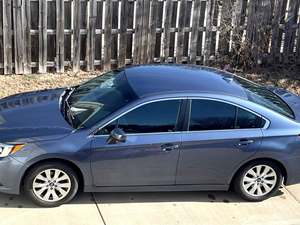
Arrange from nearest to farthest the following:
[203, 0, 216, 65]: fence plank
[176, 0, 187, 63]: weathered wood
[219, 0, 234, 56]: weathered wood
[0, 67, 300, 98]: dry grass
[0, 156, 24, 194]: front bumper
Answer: [0, 156, 24, 194]: front bumper → [0, 67, 300, 98]: dry grass → [176, 0, 187, 63]: weathered wood → [203, 0, 216, 65]: fence plank → [219, 0, 234, 56]: weathered wood

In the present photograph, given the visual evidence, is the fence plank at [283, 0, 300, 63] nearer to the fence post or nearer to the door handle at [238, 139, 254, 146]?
the fence post

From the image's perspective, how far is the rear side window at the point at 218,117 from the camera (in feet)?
22.4

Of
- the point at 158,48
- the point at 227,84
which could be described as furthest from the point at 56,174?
the point at 158,48

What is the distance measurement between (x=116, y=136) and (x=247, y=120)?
164cm

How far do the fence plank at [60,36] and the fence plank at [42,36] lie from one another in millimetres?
217

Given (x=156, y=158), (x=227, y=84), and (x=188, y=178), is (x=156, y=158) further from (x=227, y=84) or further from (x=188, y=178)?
(x=227, y=84)

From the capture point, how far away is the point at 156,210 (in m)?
6.86

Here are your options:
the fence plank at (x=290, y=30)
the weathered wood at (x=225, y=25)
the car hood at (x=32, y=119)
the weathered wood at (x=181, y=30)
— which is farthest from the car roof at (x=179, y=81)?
the fence plank at (x=290, y=30)

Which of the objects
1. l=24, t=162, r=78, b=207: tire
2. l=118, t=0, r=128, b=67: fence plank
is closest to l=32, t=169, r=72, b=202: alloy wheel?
l=24, t=162, r=78, b=207: tire

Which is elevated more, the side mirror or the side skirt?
the side mirror

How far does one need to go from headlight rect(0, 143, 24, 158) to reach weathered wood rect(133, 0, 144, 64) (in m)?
→ 4.88

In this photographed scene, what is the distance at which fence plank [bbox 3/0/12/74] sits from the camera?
9.87 metres

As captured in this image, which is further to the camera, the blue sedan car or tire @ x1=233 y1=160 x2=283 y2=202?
tire @ x1=233 y1=160 x2=283 y2=202

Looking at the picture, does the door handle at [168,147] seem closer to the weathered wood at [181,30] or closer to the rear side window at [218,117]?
the rear side window at [218,117]
